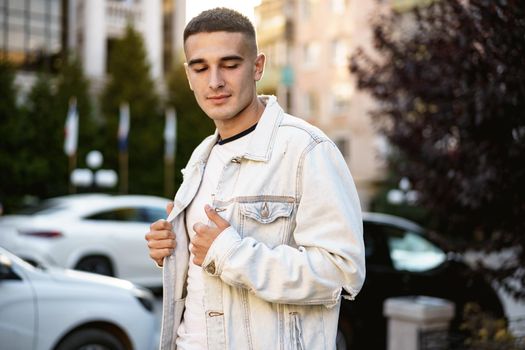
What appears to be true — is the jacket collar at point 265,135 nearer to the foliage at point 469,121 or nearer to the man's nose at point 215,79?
the man's nose at point 215,79

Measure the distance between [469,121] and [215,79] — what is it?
346 cm

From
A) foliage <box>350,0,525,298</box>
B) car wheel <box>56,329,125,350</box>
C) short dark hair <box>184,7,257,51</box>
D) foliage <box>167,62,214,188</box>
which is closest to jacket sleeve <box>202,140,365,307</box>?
short dark hair <box>184,7,257,51</box>

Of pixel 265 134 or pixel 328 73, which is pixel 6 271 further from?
pixel 328 73

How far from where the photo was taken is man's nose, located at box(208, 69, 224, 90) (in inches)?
93.8

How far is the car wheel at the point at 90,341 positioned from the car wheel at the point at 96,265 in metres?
6.00

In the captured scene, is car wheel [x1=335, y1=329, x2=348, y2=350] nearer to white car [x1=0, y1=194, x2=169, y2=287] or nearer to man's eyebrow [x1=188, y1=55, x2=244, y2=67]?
white car [x1=0, y1=194, x2=169, y2=287]

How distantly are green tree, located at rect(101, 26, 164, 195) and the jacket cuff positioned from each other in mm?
29827

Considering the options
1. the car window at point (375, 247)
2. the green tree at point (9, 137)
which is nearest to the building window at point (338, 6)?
the green tree at point (9, 137)

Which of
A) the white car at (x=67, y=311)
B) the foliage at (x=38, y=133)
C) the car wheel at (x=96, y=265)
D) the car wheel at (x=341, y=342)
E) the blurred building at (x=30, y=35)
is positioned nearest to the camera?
the white car at (x=67, y=311)

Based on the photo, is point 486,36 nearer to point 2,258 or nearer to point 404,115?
point 404,115

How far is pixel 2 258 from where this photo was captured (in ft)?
18.7

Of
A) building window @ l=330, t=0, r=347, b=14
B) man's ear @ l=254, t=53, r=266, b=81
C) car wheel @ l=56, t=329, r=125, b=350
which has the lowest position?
car wheel @ l=56, t=329, r=125, b=350

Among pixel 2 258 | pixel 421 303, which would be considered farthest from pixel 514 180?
pixel 2 258

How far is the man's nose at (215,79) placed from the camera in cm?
238
